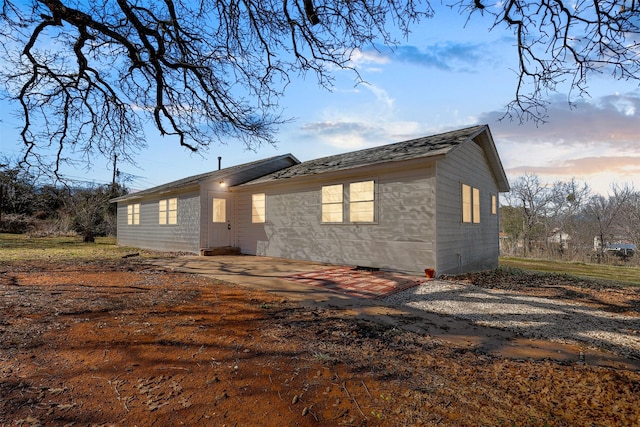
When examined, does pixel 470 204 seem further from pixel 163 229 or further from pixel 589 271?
pixel 163 229

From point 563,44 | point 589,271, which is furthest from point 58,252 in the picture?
point 589,271

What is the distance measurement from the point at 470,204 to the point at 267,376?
371 inches

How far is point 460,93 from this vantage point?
6703 millimetres

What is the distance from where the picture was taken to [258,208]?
12.6 metres

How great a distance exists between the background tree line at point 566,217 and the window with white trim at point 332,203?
22.6m

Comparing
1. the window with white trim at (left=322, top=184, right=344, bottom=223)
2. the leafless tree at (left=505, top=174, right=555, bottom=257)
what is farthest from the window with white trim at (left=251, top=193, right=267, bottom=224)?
the leafless tree at (left=505, top=174, right=555, bottom=257)

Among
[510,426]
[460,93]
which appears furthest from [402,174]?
[510,426]

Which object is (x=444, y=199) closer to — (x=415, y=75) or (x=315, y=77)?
(x=415, y=75)

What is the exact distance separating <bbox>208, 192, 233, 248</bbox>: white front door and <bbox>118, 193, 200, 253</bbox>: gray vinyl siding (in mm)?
559

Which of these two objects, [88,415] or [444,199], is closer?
[88,415]

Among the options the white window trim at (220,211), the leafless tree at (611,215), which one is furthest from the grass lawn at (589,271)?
the white window trim at (220,211)

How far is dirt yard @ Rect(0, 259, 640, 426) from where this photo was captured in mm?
2094

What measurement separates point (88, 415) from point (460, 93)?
7.77m

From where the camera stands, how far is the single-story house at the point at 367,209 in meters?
7.95
